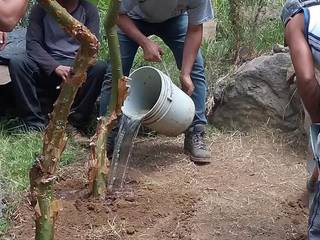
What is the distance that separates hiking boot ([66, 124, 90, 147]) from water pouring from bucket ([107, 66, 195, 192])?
1.48ft

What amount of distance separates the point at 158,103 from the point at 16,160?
87cm

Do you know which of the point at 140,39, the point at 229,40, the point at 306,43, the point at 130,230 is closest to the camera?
the point at 306,43

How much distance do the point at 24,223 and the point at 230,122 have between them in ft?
6.31

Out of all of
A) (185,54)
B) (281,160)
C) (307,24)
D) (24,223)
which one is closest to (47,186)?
(24,223)

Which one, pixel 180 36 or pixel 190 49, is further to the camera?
pixel 180 36

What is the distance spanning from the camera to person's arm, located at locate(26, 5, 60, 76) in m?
4.66

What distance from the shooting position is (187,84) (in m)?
4.26

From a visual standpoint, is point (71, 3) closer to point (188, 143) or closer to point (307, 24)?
point (188, 143)

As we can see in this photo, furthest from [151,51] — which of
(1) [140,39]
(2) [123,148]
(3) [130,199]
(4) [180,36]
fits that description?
(3) [130,199]

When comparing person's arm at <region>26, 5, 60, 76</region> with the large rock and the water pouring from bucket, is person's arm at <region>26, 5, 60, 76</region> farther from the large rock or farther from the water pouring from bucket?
the large rock

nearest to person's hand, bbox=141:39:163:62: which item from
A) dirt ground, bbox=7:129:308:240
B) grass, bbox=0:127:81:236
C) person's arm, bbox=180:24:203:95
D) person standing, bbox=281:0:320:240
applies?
person's arm, bbox=180:24:203:95

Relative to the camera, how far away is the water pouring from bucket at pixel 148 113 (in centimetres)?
404

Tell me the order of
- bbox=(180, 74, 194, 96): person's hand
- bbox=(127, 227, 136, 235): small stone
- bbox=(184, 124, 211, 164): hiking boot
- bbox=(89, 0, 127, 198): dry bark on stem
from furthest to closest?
bbox=(184, 124, 211, 164): hiking boot < bbox=(180, 74, 194, 96): person's hand < bbox=(89, 0, 127, 198): dry bark on stem < bbox=(127, 227, 136, 235): small stone

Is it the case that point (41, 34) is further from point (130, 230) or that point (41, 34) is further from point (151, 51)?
point (130, 230)
